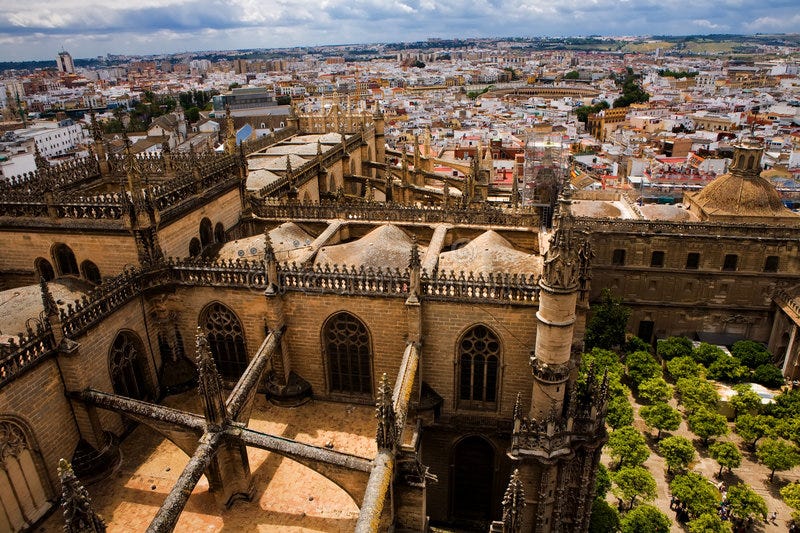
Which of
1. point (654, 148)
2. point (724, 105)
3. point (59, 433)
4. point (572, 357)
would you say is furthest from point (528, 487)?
point (724, 105)

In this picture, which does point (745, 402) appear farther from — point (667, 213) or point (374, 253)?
point (374, 253)

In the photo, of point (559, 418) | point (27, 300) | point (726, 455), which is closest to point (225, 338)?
point (27, 300)

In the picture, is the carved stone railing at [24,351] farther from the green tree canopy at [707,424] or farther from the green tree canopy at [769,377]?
the green tree canopy at [769,377]

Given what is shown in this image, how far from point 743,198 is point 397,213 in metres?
40.9

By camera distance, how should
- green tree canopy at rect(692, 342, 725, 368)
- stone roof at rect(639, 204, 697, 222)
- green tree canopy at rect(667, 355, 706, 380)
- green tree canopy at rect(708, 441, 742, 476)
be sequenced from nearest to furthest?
green tree canopy at rect(708, 441, 742, 476) → green tree canopy at rect(667, 355, 706, 380) → green tree canopy at rect(692, 342, 725, 368) → stone roof at rect(639, 204, 697, 222)

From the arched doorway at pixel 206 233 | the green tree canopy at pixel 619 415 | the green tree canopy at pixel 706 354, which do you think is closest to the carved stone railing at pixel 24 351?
the arched doorway at pixel 206 233

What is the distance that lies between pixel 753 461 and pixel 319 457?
105 ft

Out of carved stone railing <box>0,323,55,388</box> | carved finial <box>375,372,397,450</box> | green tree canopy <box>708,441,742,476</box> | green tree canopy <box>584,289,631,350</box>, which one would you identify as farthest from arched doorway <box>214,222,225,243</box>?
green tree canopy <box>584,289,631,350</box>

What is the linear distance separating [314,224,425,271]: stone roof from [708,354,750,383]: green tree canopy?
2906cm

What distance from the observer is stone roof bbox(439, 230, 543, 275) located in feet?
70.0

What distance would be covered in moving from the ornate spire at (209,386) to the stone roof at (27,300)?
4.85 m

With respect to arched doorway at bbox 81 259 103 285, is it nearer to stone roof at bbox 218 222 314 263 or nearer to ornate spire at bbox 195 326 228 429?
stone roof at bbox 218 222 314 263

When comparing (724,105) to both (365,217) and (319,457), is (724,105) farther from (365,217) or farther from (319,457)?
(319,457)

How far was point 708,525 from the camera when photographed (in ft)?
85.4
